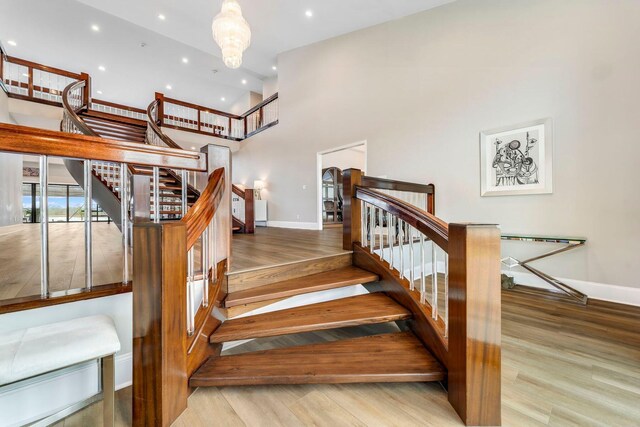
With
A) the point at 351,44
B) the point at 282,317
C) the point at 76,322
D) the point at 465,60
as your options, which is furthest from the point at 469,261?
the point at 351,44

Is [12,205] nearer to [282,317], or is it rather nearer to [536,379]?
[282,317]

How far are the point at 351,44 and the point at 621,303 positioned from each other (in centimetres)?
542

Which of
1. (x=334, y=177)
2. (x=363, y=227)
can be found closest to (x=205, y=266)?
(x=363, y=227)

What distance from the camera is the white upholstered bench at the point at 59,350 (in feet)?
2.98

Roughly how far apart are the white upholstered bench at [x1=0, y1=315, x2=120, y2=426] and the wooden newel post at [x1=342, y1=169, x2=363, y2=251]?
1951 mm

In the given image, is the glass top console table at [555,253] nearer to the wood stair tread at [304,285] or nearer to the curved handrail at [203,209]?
the wood stair tread at [304,285]

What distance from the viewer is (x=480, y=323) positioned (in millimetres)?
1184

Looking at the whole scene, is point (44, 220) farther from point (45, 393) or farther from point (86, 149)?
point (45, 393)

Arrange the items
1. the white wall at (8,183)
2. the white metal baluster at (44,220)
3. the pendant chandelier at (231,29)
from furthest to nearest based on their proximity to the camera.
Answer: the white wall at (8,183) < the pendant chandelier at (231,29) < the white metal baluster at (44,220)

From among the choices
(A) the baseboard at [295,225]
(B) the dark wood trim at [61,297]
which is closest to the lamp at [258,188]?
(A) the baseboard at [295,225]

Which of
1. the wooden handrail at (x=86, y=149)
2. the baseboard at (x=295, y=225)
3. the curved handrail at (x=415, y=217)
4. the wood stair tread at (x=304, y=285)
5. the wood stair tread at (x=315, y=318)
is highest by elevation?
the wooden handrail at (x=86, y=149)

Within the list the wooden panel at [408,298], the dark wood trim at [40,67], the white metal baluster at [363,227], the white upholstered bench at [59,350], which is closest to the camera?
the white upholstered bench at [59,350]

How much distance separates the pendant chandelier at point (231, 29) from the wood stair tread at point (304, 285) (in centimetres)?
368

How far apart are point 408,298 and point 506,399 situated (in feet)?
2.34
